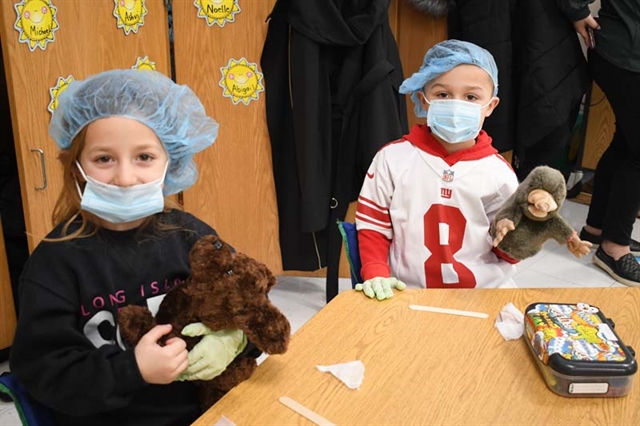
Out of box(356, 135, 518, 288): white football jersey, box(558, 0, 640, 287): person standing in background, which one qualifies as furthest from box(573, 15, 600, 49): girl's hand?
box(356, 135, 518, 288): white football jersey

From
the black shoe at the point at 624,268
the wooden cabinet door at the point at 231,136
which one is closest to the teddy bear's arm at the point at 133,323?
the wooden cabinet door at the point at 231,136

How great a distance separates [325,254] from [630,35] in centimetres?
168

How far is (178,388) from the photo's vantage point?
4.03ft

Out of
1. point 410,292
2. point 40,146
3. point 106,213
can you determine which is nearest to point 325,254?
point 40,146

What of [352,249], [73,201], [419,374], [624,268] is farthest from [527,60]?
[73,201]

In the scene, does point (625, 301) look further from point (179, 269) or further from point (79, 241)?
point (79, 241)

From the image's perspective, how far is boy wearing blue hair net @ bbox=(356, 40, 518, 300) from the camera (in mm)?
1675

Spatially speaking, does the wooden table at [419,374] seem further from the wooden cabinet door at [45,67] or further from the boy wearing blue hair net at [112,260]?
the wooden cabinet door at [45,67]

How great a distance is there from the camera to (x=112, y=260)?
1.15m

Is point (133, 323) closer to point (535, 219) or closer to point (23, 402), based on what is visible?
point (23, 402)

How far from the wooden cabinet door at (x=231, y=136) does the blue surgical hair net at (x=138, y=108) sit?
132cm

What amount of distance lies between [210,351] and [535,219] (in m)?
0.80

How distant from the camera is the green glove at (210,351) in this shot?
1036 mm

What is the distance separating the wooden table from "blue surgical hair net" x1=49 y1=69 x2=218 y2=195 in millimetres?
459
